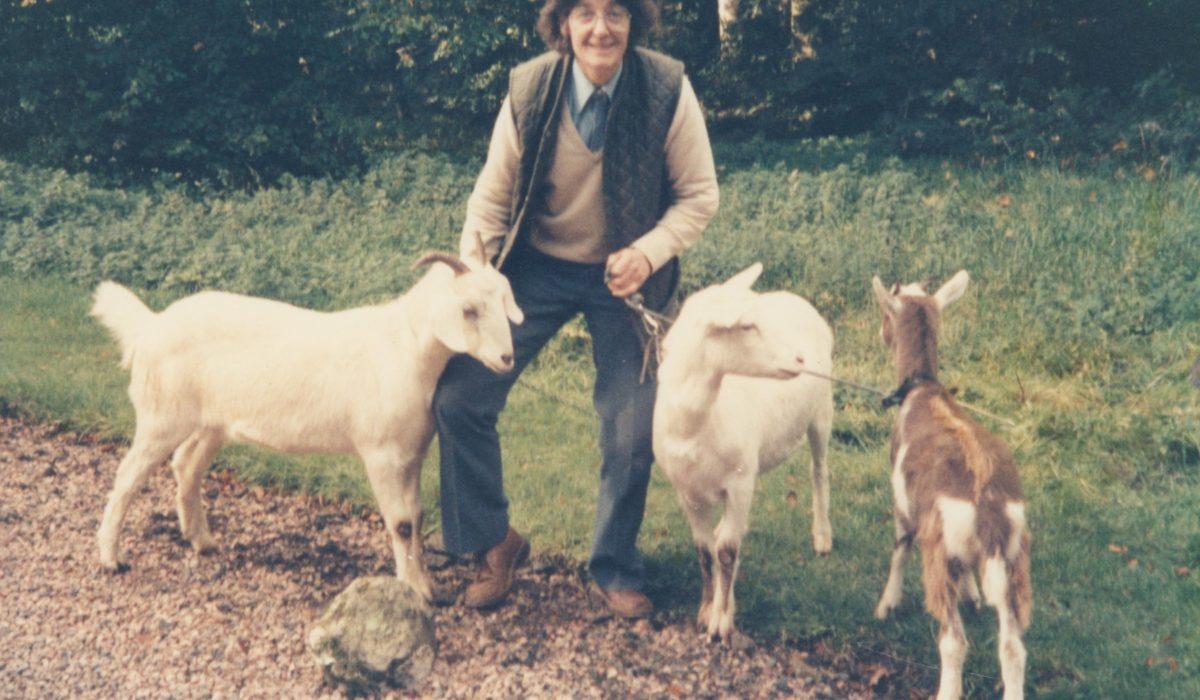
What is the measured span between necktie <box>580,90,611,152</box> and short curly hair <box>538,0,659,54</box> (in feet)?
0.77

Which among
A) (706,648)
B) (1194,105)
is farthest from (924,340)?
(1194,105)

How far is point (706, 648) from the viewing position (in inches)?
191

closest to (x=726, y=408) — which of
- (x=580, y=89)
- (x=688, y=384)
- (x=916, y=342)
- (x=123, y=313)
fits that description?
(x=688, y=384)

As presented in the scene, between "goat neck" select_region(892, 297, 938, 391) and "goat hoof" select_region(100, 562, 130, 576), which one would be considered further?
"goat hoof" select_region(100, 562, 130, 576)

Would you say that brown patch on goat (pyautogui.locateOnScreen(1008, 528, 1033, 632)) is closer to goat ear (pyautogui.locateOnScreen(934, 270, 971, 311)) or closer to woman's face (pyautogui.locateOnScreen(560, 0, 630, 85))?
goat ear (pyautogui.locateOnScreen(934, 270, 971, 311))

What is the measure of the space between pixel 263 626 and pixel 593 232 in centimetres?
197

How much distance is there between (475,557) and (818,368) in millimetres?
1602

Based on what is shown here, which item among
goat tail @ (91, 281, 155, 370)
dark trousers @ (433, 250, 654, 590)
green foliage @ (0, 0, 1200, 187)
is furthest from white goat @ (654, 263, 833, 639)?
green foliage @ (0, 0, 1200, 187)

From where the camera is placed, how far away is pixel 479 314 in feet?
15.1

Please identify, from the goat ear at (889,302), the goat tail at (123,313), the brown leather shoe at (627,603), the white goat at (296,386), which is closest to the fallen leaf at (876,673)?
the brown leather shoe at (627,603)

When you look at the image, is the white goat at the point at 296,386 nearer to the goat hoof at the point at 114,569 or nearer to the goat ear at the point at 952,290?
the goat hoof at the point at 114,569

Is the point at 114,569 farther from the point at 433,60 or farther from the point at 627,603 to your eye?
the point at 433,60

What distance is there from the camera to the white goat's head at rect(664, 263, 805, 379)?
4371 millimetres

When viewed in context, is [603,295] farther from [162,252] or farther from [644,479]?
[162,252]
